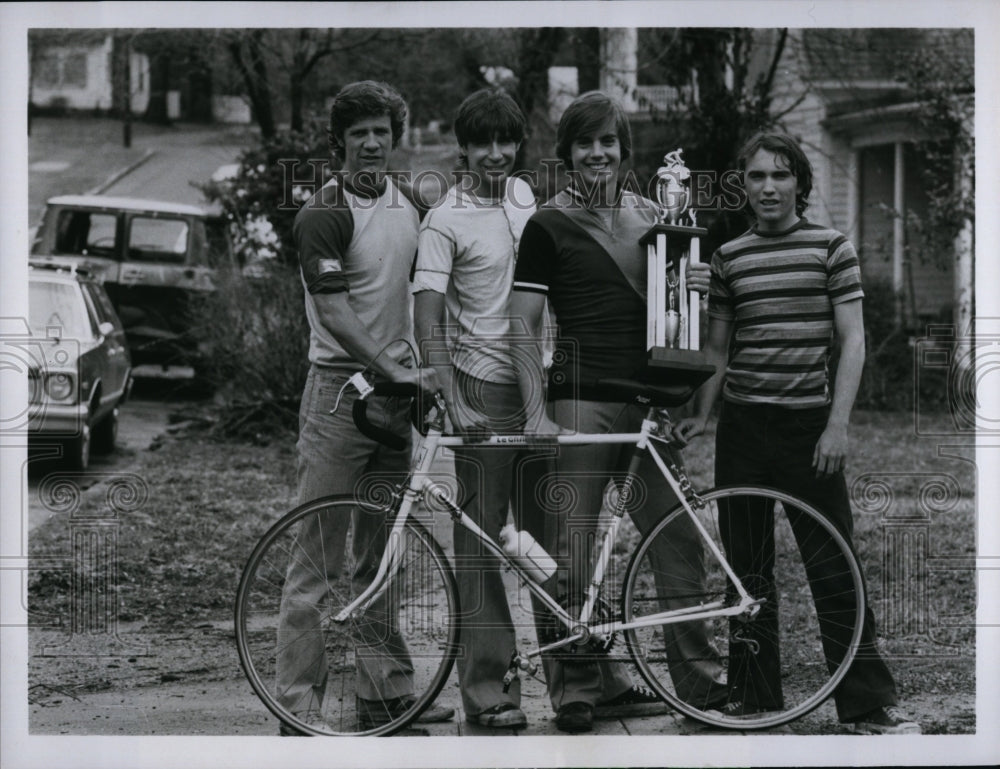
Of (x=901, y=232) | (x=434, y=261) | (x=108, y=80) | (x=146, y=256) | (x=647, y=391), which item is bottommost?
(x=647, y=391)

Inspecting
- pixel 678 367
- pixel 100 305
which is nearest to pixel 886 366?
pixel 100 305

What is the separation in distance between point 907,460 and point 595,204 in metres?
4.56

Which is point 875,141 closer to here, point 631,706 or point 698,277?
point 698,277

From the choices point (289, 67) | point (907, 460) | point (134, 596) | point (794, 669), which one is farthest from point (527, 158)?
point (794, 669)

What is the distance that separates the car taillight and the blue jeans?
109 cm

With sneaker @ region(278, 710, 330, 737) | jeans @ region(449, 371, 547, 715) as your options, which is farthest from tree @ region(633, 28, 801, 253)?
sneaker @ region(278, 710, 330, 737)

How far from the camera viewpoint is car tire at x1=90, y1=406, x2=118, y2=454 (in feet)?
25.7

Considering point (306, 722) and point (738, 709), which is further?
point (738, 709)

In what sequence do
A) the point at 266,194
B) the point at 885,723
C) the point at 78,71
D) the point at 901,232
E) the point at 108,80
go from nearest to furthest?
the point at 885,723 → the point at 266,194 → the point at 901,232 → the point at 78,71 → the point at 108,80

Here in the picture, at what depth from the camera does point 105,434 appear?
805 cm

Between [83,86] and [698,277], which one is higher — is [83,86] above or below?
above

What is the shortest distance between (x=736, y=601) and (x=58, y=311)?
136 inches

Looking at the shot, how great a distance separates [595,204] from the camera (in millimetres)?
4328

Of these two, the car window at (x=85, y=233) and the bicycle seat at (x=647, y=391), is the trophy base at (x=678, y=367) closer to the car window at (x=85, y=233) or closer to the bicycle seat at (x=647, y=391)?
the bicycle seat at (x=647, y=391)
